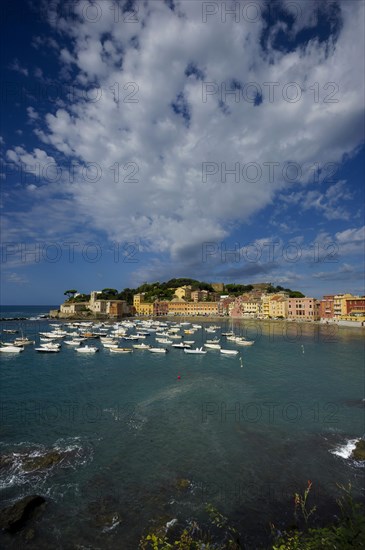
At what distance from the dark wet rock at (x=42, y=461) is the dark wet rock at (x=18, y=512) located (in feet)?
7.58

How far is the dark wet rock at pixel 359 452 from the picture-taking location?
561 inches

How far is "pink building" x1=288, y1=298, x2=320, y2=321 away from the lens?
341 feet

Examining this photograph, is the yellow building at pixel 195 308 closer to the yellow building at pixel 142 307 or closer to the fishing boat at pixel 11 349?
the yellow building at pixel 142 307

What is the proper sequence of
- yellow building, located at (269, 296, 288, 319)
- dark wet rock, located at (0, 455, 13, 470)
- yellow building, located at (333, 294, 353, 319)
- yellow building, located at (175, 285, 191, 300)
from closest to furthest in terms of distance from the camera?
dark wet rock, located at (0, 455, 13, 470) → yellow building, located at (333, 294, 353, 319) → yellow building, located at (269, 296, 288, 319) → yellow building, located at (175, 285, 191, 300)

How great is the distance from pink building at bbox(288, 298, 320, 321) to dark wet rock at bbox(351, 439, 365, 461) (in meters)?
94.2

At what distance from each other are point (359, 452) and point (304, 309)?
96446 mm

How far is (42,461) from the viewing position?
1355cm

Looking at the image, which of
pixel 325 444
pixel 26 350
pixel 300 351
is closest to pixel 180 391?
pixel 325 444

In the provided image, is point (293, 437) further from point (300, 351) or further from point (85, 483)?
point (300, 351)

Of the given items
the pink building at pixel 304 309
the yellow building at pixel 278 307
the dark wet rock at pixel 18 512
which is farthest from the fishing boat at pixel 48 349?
the yellow building at pixel 278 307

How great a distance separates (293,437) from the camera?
1644 cm

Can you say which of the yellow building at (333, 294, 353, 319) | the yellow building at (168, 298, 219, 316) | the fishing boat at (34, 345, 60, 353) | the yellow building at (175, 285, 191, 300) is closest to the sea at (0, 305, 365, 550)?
the fishing boat at (34, 345, 60, 353)

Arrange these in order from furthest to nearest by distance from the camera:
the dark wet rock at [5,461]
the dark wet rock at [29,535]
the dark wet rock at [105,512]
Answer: the dark wet rock at [5,461], the dark wet rock at [105,512], the dark wet rock at [29,535]

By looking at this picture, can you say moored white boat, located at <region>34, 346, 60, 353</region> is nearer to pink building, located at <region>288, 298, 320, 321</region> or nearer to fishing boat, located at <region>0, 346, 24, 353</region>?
fishing boat, located at <region>0, 346, 24, 353</region>
